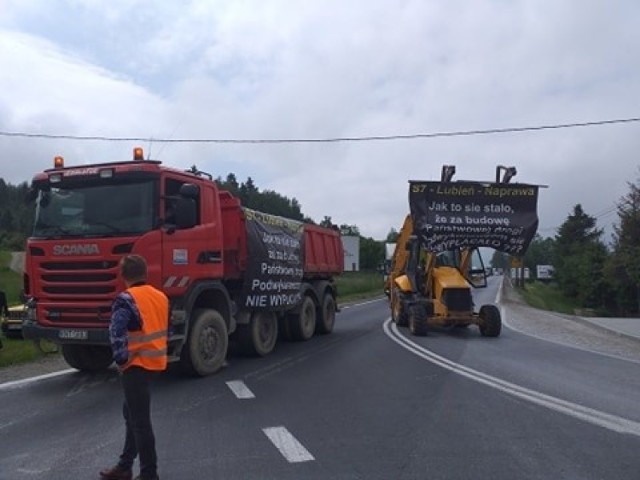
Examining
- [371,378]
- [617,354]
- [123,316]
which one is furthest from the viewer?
[617,354]

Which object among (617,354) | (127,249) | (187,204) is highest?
(187,204)

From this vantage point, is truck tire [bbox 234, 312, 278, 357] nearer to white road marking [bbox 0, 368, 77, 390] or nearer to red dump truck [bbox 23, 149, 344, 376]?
red dump truck [bbox 23, 149, 344, 376]

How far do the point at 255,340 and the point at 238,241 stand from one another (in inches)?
79.1

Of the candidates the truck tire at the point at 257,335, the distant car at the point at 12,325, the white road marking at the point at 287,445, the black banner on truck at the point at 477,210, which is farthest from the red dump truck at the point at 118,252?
the black banner on truck at the point at 477,210

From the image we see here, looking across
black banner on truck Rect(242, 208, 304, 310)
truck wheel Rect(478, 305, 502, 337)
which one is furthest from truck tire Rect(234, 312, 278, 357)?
truck wheel Rect(478, 305, 502, 337)

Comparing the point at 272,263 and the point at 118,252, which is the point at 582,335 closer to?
the point at 272,263

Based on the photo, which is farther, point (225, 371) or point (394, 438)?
point (225, 371)

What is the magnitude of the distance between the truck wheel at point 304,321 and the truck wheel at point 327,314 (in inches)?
28.7

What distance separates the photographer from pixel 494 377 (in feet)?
36.2

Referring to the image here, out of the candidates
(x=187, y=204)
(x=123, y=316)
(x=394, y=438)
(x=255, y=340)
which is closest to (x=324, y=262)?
(x=255, y=340)

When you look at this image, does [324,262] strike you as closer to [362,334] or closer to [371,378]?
[362,334]

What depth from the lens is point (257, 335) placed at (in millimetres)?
13414

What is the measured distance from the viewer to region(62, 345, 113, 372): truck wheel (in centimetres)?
1128

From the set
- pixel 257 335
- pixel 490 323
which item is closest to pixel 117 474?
pixel 257 335
